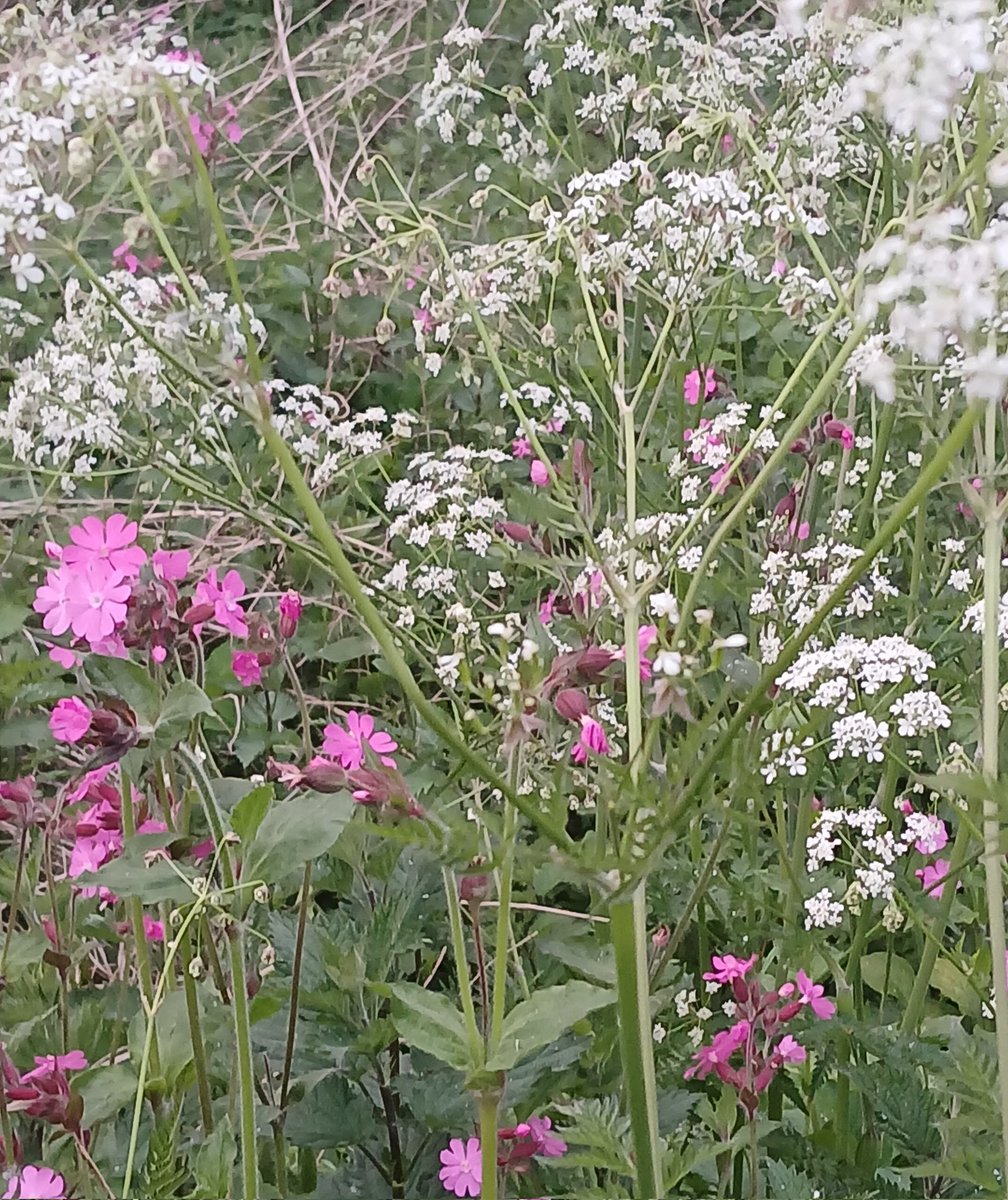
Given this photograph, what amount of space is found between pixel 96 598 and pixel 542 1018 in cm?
40

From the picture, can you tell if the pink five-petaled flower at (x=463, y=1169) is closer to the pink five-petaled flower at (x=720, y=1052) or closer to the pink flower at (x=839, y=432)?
the pink five-petaled flower at (x=720, y=1052)

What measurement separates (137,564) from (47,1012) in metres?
0.34

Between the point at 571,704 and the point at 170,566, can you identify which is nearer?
the point at 571,704

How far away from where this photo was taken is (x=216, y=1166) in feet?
2.35

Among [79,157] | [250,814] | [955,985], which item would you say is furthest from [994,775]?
[79,157]

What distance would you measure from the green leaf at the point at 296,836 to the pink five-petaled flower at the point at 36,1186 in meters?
0.20

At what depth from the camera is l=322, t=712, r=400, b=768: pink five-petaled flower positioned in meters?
0.97

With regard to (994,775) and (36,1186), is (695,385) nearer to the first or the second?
(994,775)

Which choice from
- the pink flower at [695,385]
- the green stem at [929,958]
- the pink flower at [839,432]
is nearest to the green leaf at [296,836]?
the green stem at [929,958]

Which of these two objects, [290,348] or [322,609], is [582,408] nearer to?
[322,609]

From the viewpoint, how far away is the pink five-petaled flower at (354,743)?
969mm

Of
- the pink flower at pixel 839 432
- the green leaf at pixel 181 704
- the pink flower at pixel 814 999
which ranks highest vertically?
the pink flower at pixel 839 432

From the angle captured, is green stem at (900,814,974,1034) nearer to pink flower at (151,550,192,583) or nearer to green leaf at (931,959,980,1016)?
green leaf at (931,959,980,1016)

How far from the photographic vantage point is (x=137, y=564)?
86 cm
